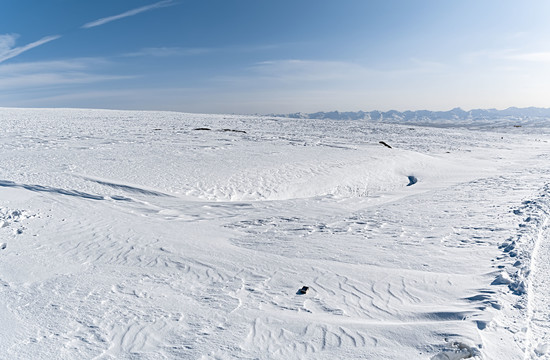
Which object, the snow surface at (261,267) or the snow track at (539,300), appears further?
the snow surface at (261,267)

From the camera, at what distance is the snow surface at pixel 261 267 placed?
13.0ft

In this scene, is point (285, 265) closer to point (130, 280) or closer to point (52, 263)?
point (130, 280)

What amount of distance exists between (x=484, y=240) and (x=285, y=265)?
3.80 m

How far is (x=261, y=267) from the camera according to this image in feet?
19.4

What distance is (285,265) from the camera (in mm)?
5949

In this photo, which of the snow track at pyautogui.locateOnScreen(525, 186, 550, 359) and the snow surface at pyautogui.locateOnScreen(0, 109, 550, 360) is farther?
the snow surface at pyautogui.locateOnScreen(0, 109, 550, 360)

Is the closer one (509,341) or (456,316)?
(509,341)

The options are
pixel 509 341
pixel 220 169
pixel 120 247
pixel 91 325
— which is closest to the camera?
pixel 509 341

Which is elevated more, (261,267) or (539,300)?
(539,300)

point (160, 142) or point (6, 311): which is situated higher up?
point (160, 142)

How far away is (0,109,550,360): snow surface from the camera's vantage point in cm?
395

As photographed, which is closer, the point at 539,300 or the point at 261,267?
the point at 539,300

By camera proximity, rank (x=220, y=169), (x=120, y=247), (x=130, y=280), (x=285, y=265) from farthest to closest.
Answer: (x=220, y=169)
(x=120, y=247)
(x=285, y=265)
(x=130, y=280)

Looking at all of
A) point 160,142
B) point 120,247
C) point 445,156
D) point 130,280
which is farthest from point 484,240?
point 160,142
